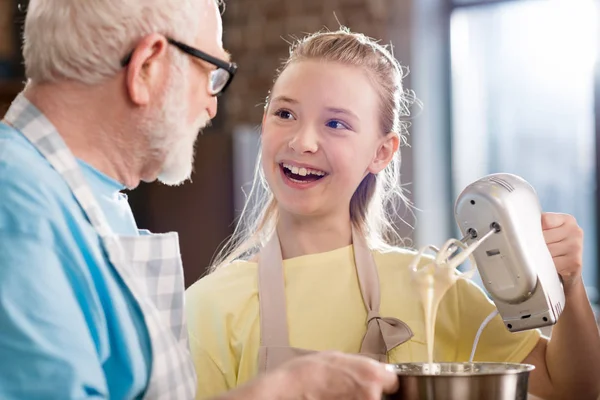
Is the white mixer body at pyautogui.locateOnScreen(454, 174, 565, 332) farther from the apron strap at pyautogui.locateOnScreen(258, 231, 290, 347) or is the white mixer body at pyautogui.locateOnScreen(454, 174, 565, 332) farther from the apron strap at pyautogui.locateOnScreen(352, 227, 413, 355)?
the apron strap at pyautogui.locateOnScreen(258, 231, 290, 347)

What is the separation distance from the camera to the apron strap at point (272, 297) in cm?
160

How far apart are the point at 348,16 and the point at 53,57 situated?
319 cm

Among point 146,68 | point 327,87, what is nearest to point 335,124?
point 327,87

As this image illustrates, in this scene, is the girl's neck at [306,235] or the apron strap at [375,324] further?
the girl's neck at [306,235]

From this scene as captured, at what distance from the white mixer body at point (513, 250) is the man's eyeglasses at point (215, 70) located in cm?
42

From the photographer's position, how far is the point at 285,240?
1.76 meters

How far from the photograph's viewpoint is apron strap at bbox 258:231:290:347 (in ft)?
5.25

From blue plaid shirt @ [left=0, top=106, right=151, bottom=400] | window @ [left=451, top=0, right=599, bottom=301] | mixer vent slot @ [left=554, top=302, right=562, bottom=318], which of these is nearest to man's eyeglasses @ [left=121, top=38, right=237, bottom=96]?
blue plaid shirt @ [left=0, top=106, right=151, bottom=400]

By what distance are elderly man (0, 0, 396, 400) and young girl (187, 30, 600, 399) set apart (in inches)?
12.0

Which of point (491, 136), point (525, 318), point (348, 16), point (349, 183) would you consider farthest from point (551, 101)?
point (525, 318)

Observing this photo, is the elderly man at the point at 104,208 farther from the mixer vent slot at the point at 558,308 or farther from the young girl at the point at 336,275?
the mixer vent slot at the point at 558,308

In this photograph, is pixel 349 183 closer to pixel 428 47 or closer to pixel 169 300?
pixel 169 300

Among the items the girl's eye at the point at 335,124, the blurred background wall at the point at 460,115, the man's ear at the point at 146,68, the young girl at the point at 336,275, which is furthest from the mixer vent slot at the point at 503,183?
the blurred background wall at the point at 460,115

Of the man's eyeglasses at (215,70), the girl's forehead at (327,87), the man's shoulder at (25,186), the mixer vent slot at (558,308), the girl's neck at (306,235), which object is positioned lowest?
the mixer vent slot at (558,308)
